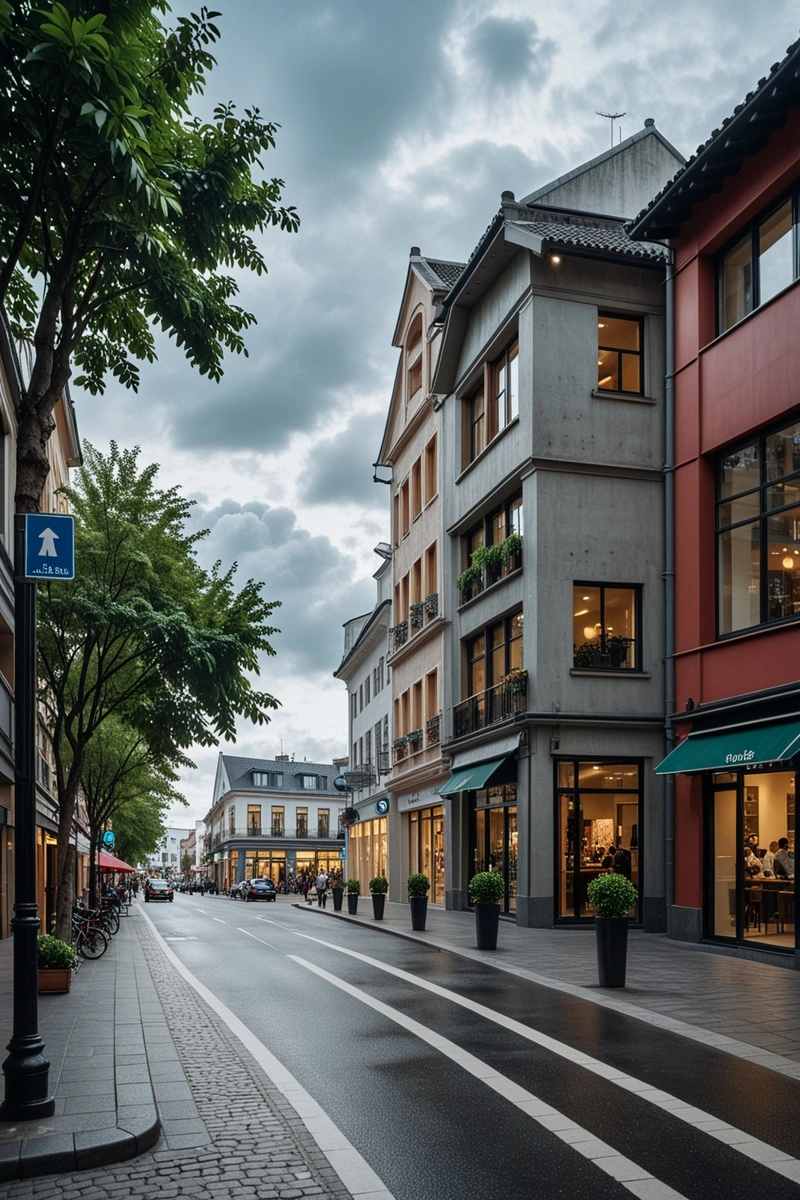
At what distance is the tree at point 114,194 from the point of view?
7543 millimetres

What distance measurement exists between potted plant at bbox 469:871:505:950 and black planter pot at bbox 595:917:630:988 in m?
A: 4.58

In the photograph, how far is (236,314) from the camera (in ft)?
37.0

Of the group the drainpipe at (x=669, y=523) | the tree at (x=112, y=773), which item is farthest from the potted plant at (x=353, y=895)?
the drainpipe at (x=669, y=523)

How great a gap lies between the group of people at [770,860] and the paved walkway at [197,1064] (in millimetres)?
1440

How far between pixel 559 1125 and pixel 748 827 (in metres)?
12.1

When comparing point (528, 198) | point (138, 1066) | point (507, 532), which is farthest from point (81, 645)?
point (528, 198)

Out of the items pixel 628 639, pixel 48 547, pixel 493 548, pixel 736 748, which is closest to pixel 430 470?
pixel 493 548

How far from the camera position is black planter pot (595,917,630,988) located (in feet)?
45.5

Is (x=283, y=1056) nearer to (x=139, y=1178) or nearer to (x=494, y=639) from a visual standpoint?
(x=139, y=1178)

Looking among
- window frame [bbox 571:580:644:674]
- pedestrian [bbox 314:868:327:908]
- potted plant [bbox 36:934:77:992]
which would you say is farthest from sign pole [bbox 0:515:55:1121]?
pedestrian [bbox 314:868:327:908]

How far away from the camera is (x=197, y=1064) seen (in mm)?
9523

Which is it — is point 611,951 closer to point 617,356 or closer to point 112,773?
point 617,356

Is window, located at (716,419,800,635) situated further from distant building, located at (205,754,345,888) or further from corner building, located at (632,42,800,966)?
distant building, located at (205,754,345,888)

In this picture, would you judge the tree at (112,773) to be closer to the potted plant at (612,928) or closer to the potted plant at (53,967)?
the potted plant at (53,967)
